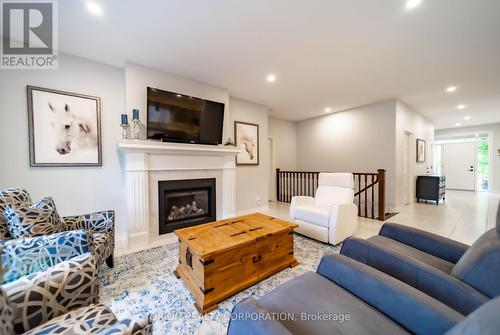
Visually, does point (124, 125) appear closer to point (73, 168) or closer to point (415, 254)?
point (73, 168)

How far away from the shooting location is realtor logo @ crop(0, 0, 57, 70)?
1.80 meters

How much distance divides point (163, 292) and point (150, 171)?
1665 millimetres

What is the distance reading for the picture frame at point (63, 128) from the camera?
226 cm

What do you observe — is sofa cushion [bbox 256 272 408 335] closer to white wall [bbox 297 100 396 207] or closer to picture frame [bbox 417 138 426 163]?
white wall [bbox 297 100 396 207]

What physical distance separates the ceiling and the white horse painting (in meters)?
0.79

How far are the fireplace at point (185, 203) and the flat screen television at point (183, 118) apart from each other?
71 cm

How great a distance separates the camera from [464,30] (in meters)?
2.11

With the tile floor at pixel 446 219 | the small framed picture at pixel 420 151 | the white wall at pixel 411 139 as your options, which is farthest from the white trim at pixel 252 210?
the small framed picture at pixel 420 151

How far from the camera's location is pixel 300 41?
226cm

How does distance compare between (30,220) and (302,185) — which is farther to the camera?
(302,185)

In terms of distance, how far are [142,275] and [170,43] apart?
8.59 feet

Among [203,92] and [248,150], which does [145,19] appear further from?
[248,150]

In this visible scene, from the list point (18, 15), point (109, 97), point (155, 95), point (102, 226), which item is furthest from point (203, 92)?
point (102, 226)

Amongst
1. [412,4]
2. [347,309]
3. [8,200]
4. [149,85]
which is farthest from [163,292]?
[412,4]
